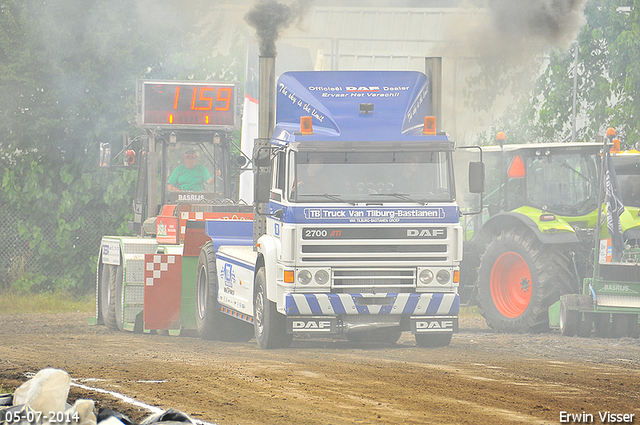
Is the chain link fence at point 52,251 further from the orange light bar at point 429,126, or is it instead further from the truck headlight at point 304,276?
the orange light bar at point 429,126

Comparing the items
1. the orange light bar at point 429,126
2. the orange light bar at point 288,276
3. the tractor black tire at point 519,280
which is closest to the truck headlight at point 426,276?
the orange light bar at point 288,276

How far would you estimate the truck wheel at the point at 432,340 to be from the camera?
1216cm

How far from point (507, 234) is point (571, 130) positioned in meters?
8.08

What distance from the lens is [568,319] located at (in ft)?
43.8

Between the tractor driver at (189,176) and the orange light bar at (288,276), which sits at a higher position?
the tractor driver at (189,176)

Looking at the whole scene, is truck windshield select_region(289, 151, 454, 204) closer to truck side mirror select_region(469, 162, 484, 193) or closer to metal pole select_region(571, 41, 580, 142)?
truck side mirror select_region(469, 162, 484, 193)

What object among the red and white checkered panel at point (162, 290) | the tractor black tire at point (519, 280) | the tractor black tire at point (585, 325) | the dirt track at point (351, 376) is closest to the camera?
the dirt track at point (351, 376)

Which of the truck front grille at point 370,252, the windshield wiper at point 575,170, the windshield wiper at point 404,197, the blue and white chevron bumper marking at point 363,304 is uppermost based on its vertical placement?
the windshield wiper at point 575,170

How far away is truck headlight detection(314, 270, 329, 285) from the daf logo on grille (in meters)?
1.03

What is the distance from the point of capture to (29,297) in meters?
20.4

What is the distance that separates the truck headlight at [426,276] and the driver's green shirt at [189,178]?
230 inches

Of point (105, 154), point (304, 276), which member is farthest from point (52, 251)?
point (304, 276)

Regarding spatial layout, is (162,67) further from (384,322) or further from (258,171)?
(384,322)

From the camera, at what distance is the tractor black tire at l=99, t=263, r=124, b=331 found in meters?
15.5
